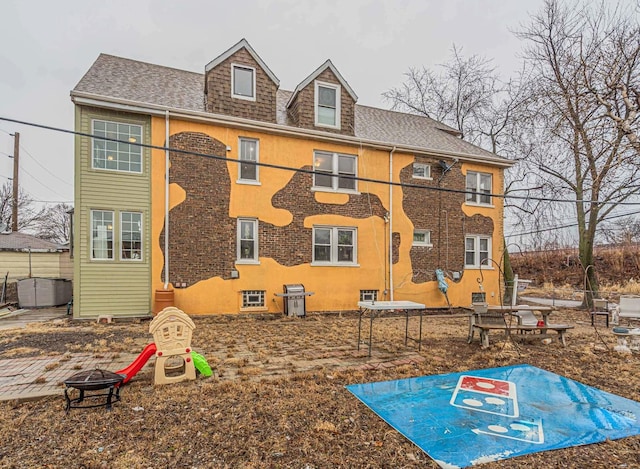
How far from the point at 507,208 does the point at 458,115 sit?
6.72 meters

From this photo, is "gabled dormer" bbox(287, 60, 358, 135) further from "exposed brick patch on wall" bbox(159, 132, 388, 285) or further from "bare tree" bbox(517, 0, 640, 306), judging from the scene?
"bare tree" bbox(517, 0, 640, 306)

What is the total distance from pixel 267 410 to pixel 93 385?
6.46ft

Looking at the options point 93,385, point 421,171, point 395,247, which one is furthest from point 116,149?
point 421,171

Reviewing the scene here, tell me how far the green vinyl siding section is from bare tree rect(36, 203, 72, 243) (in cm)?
3122

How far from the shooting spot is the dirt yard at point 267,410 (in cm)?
305

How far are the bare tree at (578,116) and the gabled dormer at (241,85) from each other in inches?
352

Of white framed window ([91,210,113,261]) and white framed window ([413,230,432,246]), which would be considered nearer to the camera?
white framed window ([91,210,113,261])

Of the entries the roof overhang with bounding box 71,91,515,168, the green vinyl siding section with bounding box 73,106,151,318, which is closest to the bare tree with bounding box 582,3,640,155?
the roof overhang with bounding box 71,91,515,168

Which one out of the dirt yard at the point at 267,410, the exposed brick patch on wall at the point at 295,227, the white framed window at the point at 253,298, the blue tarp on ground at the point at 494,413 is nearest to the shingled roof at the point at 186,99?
the exposed brick patch on wall at the point at 295,227

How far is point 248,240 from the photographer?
11.6 metres

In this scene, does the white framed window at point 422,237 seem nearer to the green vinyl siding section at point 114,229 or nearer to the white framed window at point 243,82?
the white framed window at point 243,82

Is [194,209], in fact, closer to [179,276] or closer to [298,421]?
[179,276]

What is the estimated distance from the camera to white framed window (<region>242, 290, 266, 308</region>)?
11.4 m

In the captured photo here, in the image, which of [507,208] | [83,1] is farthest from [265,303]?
[507,208]
